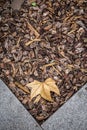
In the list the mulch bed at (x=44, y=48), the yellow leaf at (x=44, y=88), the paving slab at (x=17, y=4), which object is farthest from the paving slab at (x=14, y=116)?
the paving slab at (x=17, y=4)

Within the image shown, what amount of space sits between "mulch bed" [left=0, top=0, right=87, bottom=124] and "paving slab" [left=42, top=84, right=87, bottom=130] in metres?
0.09

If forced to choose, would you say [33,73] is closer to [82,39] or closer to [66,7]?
[82,39]

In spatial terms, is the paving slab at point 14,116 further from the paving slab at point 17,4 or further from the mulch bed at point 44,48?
the paving slab at point 17,4

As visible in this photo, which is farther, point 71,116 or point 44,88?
point 44,88

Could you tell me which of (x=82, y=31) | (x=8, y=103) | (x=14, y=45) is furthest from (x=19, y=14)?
(x=8, y=103)

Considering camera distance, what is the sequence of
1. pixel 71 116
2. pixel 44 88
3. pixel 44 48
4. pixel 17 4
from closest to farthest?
pixel 71 116, pixel 44 88, pixel 44 48, pixel 17 4

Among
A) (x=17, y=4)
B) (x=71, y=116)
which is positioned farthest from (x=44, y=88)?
(x=17, y=4)

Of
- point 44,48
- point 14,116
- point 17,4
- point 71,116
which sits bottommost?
point 71,116

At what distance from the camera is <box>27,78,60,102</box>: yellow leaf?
274 cm

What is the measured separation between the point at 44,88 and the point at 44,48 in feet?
1.76

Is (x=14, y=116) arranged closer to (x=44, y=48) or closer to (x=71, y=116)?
(x=71, y=116)

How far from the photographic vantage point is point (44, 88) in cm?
277

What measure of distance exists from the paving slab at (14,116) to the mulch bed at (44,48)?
0.09 m

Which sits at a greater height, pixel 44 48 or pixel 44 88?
pixel 44 48
